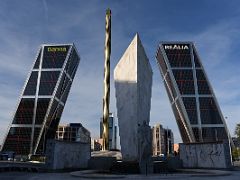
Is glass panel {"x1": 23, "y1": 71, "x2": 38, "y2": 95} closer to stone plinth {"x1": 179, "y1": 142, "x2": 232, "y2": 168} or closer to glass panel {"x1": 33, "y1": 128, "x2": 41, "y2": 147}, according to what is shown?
glass panel {"x1": 33, "y1": 128, "x2": 41, "y2": 147}

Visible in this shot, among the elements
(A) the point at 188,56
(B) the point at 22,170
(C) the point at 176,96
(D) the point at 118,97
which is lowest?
(B) the point at 22,170

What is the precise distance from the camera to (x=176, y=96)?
110 metres

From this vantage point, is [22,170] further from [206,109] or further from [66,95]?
[66,95]

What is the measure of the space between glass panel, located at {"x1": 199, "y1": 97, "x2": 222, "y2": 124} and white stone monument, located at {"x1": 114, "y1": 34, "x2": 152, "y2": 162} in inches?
3039

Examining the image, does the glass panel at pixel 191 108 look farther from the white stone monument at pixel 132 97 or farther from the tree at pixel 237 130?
the white stone monument at pixel 132 97

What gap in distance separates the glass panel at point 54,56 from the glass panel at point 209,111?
180 feet

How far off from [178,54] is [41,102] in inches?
2173

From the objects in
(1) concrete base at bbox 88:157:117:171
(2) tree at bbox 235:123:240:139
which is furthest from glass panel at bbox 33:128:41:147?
(1) concrete base at bbox 88:157:117:171

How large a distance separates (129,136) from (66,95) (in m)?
98.9

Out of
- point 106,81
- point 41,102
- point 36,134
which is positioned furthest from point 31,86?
point 106,81

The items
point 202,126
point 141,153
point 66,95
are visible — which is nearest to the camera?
point 141,153

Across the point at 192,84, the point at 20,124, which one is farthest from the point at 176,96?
the point at 20,124

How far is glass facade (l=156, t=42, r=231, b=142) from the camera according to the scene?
104250 millimetres

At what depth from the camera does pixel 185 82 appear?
109 metres
